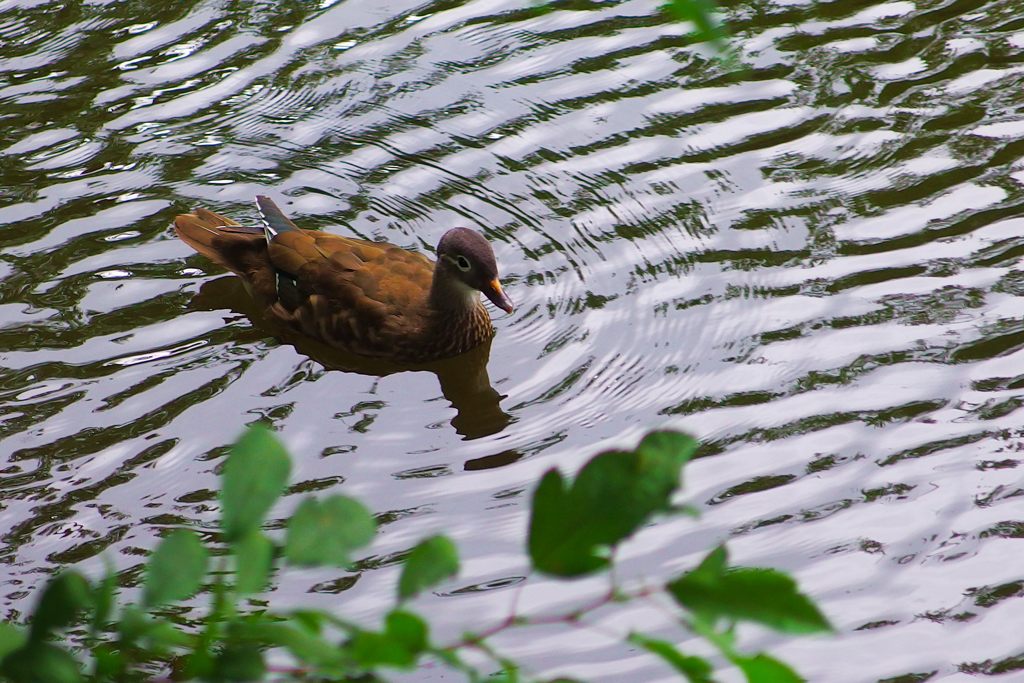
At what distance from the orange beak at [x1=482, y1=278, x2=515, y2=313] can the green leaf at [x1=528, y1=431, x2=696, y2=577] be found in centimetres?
520

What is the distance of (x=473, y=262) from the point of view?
6.04m

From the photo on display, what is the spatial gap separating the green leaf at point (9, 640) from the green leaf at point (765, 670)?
0.57m

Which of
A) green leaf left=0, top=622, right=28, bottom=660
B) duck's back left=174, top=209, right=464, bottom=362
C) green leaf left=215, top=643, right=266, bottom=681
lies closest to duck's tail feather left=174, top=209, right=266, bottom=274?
duck's back left=174, top=209, right=464, bottom=362

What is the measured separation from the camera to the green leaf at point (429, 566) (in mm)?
799

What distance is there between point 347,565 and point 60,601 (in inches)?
8.5

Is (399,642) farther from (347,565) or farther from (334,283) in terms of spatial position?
(334,283)

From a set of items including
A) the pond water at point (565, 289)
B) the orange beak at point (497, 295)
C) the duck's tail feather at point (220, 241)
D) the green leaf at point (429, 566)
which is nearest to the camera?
the green leaf at point (429, 566)

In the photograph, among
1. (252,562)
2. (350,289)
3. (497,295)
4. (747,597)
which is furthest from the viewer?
(350,289)

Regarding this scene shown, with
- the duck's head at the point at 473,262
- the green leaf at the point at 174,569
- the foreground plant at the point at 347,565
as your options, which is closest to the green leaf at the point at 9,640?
the foreground plant at the point at 347,565

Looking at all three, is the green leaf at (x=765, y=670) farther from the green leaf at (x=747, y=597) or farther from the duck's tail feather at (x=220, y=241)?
the duck's tail feather at (x=220, y=241)

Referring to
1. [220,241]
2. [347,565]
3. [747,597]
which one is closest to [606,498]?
[747,597]

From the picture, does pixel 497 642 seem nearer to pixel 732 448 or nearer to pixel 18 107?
pixel 732 448

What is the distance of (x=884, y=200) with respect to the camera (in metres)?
6.36

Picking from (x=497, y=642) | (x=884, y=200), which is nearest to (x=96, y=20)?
(x=884, y=200)
